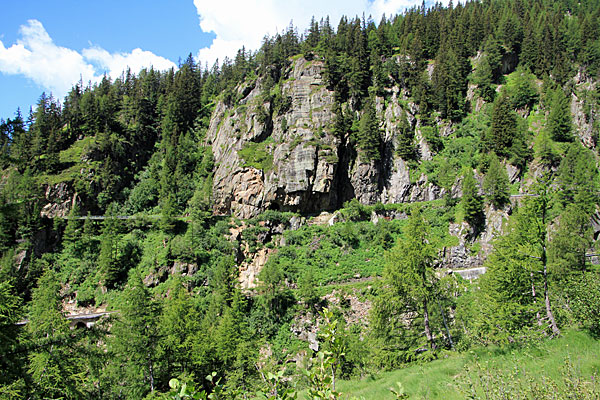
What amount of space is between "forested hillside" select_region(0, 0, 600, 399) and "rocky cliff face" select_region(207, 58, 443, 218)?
1.10 ft

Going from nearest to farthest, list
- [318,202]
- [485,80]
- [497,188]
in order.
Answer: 1. [497,188]
2. [318,202]
3. [485,80]

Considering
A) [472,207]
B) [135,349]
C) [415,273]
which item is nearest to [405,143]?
[472,207]

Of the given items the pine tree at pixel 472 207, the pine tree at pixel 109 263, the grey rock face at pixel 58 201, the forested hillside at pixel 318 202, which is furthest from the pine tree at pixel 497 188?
the grey rock face at pixel 58 201

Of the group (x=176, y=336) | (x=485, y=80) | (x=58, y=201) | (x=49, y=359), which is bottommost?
(x=176, y=336)

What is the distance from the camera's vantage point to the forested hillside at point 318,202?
15.5m

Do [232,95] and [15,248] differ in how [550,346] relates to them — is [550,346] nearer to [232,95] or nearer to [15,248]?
[15,248]

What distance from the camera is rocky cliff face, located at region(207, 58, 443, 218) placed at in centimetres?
4562

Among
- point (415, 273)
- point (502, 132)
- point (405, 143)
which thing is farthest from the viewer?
point (405, 143)

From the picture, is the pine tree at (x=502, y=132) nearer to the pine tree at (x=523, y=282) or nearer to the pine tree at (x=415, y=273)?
the pine tree at (x=523, y=282)

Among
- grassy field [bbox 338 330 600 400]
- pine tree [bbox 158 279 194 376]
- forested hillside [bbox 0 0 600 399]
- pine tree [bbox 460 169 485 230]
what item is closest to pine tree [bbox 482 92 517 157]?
forested hillside [bbox 0 0 600 399]

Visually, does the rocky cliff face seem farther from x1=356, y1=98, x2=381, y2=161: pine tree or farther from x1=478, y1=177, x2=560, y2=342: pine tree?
x1=478, y1=177, x2=560, y2=342: pine tree

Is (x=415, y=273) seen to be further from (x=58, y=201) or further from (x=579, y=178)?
(x=58, y=201)

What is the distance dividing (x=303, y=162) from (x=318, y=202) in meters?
6.76

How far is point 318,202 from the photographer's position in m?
46.4
